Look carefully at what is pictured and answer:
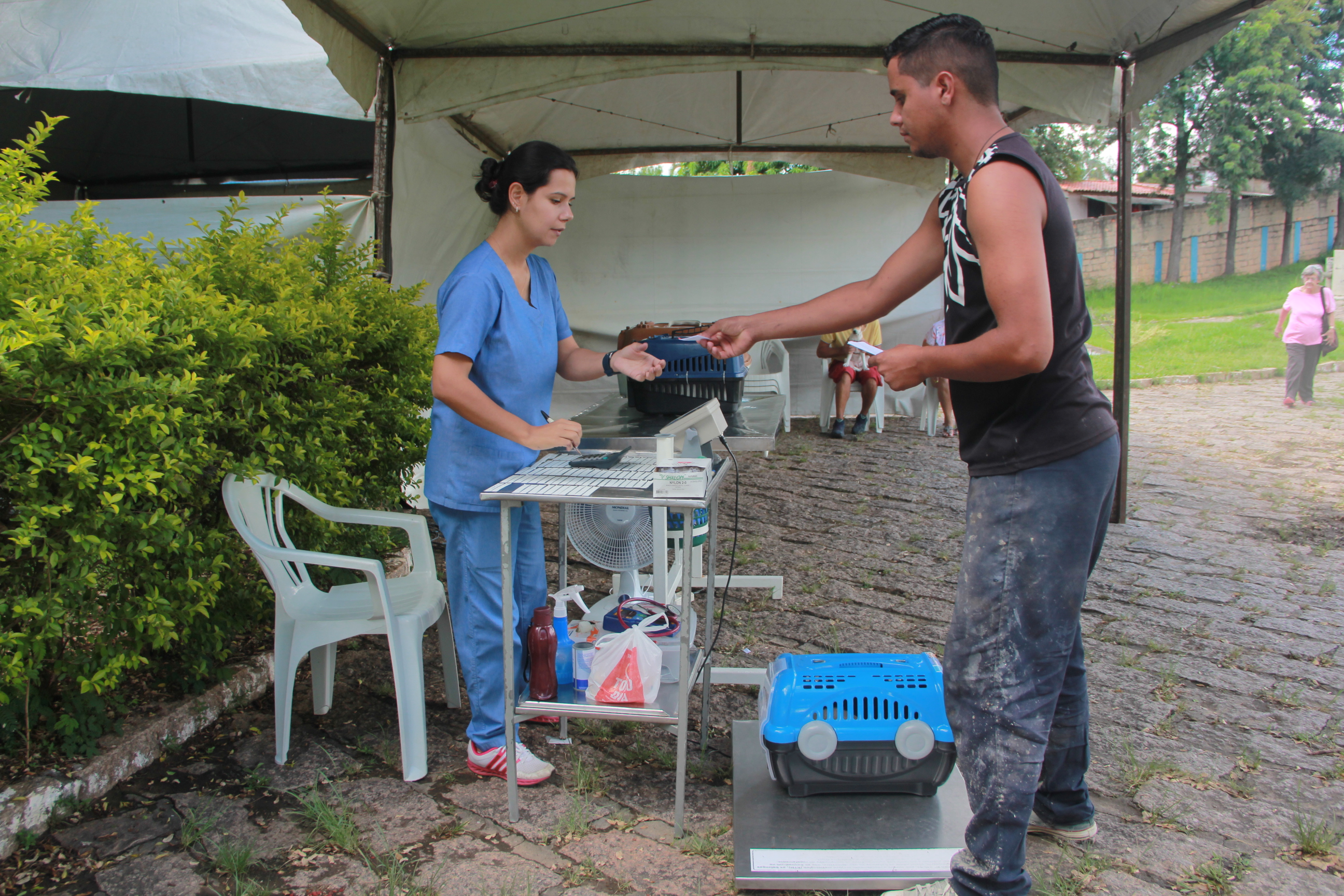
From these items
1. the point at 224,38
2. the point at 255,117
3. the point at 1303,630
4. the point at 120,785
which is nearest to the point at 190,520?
the point at 120,785

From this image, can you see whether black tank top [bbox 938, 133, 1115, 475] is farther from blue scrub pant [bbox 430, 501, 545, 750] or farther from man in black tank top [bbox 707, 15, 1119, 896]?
blue scrub pant [bbox 430, 501, 545, 750]

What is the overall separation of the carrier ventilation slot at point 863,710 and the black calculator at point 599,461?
0.90m

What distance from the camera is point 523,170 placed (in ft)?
8.17

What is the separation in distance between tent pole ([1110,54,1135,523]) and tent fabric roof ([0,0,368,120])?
5160 mm

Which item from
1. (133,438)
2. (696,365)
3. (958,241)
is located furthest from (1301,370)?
(133,438)

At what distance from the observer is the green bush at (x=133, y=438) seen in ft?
7.39

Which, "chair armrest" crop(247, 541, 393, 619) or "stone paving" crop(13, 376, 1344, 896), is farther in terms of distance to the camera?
"chair armrest" crop(247, 541, 393, 619)

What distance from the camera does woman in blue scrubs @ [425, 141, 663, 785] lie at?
2418 millimetres

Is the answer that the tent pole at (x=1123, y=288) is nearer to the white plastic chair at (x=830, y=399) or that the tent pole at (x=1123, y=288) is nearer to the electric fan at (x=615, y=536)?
the white plastic chair at (x=830, y=399)

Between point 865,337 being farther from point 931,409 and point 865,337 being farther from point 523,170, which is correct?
point 523,170

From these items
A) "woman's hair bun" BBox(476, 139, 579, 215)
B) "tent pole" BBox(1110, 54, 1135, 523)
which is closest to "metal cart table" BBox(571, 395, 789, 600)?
"woman's hair bun" BBox(476, 139, 579, 215)

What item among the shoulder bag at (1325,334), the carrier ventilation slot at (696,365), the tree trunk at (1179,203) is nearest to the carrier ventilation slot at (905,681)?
the carrier ventilation slot at (696,365)

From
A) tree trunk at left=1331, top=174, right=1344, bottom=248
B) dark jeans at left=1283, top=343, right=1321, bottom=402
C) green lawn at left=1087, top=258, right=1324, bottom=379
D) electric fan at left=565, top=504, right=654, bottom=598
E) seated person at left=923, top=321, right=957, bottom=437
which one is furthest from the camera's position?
tree trunk at left=1331, top=174, right=1344, bottom=248

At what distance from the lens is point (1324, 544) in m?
5.29
